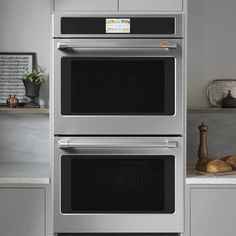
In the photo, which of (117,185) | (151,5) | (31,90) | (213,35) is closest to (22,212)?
(117,185)

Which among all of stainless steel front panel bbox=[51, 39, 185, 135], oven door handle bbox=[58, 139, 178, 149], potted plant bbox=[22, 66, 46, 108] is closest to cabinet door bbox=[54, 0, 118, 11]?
stainless steel front panel bbox=[51, 39, 185, 135]

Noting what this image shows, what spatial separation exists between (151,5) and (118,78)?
430mm

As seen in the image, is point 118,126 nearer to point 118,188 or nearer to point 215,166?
point 118,188

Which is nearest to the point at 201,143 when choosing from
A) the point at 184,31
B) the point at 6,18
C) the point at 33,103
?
the point at 184,31

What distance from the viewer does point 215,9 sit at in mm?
3688

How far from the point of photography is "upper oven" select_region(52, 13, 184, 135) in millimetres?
3082

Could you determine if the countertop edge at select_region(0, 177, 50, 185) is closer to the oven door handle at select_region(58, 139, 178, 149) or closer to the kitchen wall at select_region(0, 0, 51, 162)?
the oven door handle at select_region(58, 139, 178, 149)

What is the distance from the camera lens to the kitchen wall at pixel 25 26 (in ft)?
12.1

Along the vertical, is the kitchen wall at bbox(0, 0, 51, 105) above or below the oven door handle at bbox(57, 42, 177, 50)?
above

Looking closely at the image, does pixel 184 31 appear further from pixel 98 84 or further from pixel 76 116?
pixel 76 116

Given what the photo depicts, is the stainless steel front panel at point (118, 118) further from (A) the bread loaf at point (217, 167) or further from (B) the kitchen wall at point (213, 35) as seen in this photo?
(B) the kitchen wall at point (213, 35)

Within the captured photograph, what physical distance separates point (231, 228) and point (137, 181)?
1.83ft

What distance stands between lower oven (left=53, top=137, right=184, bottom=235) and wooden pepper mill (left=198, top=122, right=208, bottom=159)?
1.39 ft

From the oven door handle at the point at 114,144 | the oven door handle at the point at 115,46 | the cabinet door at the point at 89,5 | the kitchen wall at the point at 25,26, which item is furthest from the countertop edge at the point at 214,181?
the kitchen wall at the point at 25,26
